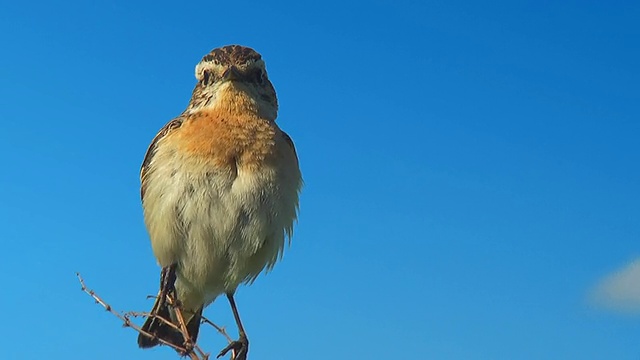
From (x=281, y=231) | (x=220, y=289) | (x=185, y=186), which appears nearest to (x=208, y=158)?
(x=185, y=186)

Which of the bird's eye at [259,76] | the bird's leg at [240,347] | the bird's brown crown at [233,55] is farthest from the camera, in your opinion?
the bird's eye at [259,76]

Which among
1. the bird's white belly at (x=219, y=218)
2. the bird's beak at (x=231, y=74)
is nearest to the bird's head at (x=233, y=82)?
the bird's beak at (x=231, y=74)

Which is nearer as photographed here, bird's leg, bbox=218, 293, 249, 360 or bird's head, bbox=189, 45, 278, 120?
bird's leg, bbox=218, 293, 249, 360

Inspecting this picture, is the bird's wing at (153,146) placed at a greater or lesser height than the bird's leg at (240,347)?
greater

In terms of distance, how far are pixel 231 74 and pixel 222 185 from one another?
38.4 inches

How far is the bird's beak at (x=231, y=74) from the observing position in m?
6.36

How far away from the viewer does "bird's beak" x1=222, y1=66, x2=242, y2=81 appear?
6.36 m

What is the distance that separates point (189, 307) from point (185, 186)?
4.87ft

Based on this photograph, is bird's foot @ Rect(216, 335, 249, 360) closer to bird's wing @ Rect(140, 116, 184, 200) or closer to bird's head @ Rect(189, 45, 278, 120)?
bird's wing @ Rect(140, 116, 184, 200)

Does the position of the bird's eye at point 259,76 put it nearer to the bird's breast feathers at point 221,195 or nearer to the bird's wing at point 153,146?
the bird's breast feathers at point 221,195

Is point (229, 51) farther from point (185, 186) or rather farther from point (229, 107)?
point (185, 186)

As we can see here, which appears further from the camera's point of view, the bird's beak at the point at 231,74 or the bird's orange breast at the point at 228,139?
the bird's beak at the point at 231,74

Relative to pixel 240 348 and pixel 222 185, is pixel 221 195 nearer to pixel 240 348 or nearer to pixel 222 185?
pixel 222 185

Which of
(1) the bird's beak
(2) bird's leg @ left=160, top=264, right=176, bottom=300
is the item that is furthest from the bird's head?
(2) bird's leg @ left=160, top=264, right=176, bottom=300
